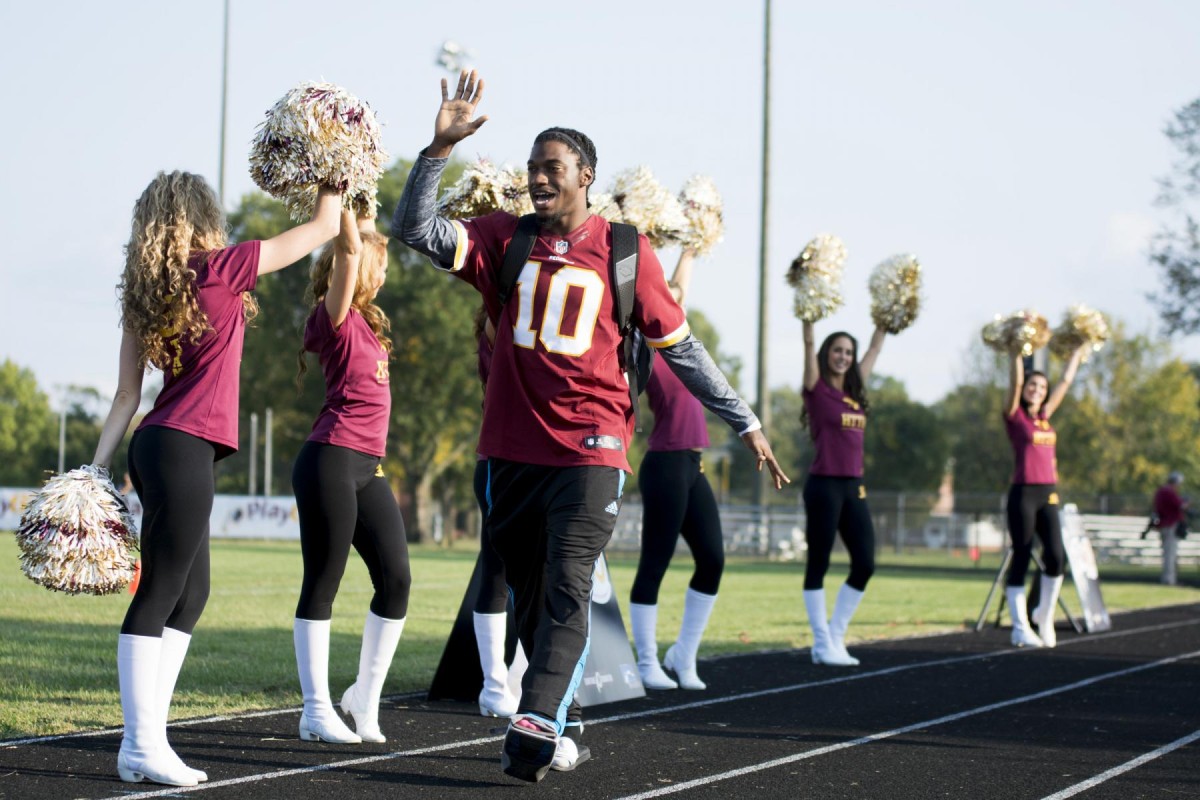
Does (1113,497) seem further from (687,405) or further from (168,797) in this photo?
(168,797)

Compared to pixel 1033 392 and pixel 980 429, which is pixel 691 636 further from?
pixel 980 429

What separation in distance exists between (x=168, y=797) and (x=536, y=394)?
1864 mm

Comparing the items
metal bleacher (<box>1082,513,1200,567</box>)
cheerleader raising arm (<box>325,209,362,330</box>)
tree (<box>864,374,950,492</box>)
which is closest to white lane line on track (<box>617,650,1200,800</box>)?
cheerleader raising arm (<box>325,209,362,330</box>)

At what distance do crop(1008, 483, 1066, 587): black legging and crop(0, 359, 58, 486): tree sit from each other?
71637 mm

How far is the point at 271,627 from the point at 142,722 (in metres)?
6.52

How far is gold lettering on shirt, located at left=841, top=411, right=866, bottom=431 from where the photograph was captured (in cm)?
955

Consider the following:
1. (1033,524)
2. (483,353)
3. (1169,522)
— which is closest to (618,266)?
(483,353)

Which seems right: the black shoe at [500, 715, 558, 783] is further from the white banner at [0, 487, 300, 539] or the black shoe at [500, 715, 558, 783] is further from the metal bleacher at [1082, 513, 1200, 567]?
the metal bleacher at [1082, 513, 1200, 567]

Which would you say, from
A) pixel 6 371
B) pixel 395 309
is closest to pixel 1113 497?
pixel 395 309

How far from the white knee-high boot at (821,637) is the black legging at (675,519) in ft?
5.08

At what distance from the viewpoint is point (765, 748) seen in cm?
606

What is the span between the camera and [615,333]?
5.07 meters

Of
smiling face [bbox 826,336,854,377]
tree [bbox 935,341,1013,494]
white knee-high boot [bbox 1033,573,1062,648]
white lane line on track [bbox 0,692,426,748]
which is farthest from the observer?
tree [bbox 935,341,1013,494]

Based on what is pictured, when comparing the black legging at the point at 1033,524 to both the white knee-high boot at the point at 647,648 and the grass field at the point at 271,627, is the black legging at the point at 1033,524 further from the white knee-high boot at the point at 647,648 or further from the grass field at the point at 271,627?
the white knee-high boot at the point at 647,648
